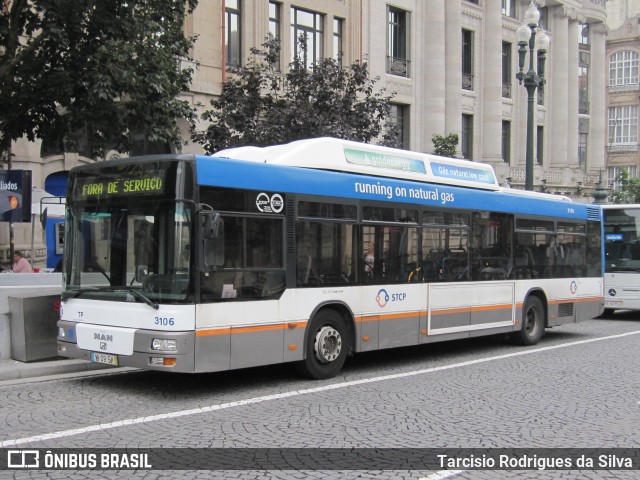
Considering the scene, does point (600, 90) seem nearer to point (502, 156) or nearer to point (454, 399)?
point (502, 156)

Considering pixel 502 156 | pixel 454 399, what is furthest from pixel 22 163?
pixel 502 156

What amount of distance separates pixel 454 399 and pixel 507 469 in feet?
8.94

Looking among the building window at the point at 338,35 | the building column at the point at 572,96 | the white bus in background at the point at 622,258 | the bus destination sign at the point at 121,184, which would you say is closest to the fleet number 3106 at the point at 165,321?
the bus destination sign at the point at 121,184

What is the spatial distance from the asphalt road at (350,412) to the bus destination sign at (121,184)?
240 centimetres

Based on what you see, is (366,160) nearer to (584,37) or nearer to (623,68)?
(584,37)

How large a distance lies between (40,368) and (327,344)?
3953 mm

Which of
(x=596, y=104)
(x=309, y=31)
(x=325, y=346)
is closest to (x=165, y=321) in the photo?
(x=325, y=346)

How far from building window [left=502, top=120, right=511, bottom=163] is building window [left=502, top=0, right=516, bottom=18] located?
19.9 ft

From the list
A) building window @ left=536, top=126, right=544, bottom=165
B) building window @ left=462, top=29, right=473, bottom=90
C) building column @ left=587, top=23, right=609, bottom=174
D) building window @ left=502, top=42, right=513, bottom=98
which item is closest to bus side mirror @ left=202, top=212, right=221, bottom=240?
building window @ left=462, top=29, right=473, bottom=90

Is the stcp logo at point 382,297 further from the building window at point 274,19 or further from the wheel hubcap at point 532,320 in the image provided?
the building window at point 274,19

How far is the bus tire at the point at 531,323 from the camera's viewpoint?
13711 millimetres

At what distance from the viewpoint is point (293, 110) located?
59.7 feet

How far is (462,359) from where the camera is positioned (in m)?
12.0

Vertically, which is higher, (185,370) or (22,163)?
(22,163)
